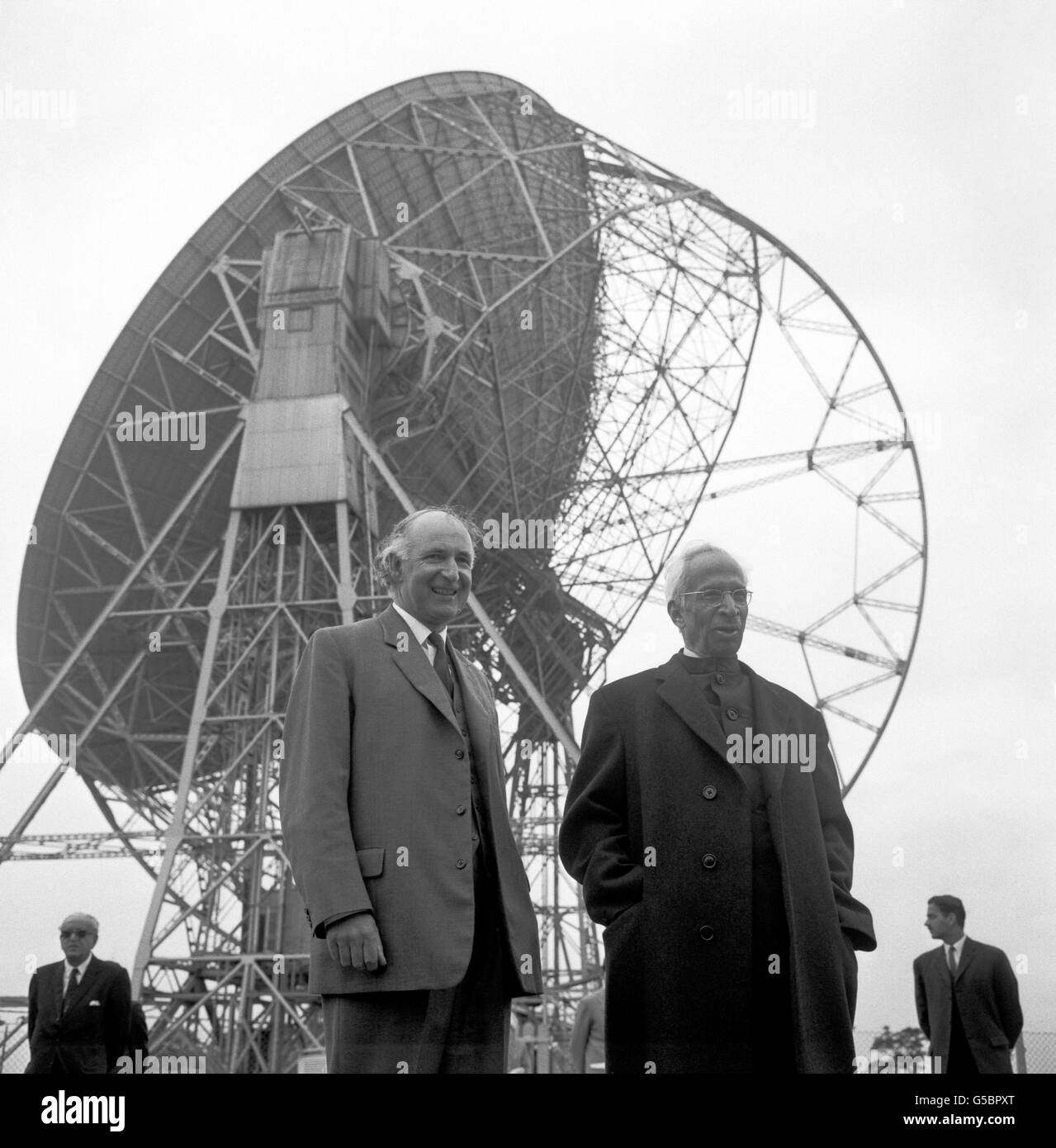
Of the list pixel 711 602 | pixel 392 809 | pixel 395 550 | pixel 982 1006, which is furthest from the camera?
pixel 982 1006

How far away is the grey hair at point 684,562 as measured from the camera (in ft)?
19.8

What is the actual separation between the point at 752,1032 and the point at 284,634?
19048 millimetres

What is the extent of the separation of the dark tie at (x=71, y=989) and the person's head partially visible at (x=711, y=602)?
5922mm

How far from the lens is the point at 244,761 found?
23.1 m

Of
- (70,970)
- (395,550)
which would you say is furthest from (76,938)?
(395,550)

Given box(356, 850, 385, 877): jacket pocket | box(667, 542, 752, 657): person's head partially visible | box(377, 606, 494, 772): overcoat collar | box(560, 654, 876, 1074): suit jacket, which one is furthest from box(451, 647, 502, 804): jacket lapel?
box(667, 542, 752, 657): person's head partially visible

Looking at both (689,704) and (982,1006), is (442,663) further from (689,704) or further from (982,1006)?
(982,1006)

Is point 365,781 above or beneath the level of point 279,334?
beneath

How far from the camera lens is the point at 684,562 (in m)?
6.10

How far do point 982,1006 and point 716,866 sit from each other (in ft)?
17.7

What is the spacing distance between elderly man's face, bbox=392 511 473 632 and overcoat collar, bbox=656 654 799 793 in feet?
2.93

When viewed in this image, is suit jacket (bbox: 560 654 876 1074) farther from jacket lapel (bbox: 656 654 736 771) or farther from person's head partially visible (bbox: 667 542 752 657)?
person's head partially visible (bbox: 667 542 752 657)

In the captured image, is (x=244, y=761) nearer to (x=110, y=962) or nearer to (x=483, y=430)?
(x=483, y=430)

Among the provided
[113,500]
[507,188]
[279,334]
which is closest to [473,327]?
[279,334]
